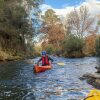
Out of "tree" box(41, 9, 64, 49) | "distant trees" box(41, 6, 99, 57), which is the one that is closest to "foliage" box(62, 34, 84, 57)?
"distant trees" box(41, 6, 99, 57)

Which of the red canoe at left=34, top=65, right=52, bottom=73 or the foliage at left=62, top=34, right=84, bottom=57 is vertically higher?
the foliage at left=62, top=34, right=84, bottom=57

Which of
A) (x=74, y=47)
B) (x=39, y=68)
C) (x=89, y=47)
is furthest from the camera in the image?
(x=89, y=47)

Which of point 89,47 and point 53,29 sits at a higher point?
point 53,29

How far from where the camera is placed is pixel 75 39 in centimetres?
5153

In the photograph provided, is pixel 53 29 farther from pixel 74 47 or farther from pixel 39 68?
pixel 39 68

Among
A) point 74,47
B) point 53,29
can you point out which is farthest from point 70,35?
point 53,29

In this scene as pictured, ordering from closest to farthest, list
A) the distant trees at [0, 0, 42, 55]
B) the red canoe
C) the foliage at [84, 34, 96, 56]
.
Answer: the red canoe
the distant trees at [0, 0, 42, 55]
the foliage at [84, 34, 96, 56]

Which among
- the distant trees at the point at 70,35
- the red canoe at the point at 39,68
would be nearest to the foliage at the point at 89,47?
the distant trees at the point at 70,35

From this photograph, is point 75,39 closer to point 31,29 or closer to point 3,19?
point 31,29

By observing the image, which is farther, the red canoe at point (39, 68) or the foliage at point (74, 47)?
the foliage at point (74, 47)

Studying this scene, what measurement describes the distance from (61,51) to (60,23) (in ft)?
78.0

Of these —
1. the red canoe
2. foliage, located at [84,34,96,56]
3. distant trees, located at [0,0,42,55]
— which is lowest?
the red canoe

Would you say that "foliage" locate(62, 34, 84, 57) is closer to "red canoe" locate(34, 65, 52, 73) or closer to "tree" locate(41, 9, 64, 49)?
"tree" locate(41, 9, 64, 49)

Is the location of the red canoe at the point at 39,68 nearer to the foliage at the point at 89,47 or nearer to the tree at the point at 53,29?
the foliage at the point at 89,47
